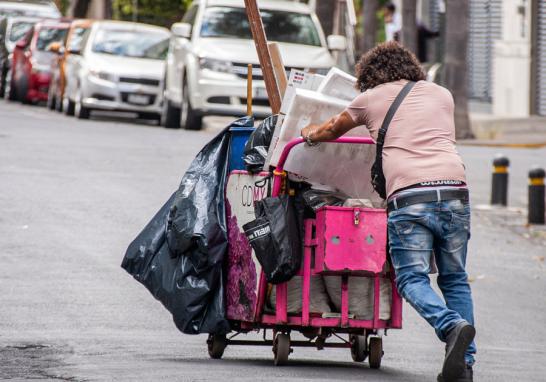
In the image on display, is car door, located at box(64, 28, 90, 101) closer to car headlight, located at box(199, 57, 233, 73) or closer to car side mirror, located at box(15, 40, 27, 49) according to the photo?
car headlight, located at box(199, 57, 233, 73)

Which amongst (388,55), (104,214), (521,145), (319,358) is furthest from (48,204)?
(521,145)

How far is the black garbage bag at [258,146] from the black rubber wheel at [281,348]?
2.83 ft

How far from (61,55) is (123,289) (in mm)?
16718

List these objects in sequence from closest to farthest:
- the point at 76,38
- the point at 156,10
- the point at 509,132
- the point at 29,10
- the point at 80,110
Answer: the point at 80,110
the point at 76,38
the point at 509,132
the point at 29,10
the point at 156,10

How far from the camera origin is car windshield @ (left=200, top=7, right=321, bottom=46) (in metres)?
23.2

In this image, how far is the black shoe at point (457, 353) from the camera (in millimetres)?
7098

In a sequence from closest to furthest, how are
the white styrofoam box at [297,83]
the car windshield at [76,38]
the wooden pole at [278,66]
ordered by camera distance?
the white styrofoam box at [297,83] → the wooden pole at [278,66] → the car windshield at [76,38]

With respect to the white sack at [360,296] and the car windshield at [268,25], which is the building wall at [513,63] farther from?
the white sack at [360,296]

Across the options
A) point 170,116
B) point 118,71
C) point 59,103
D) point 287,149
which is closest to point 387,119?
point 287,149

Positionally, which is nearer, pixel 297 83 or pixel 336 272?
pixel 336 272

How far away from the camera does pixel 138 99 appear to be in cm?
2495

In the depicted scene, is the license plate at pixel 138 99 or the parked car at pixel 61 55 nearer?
the license plate at pixel 138 99

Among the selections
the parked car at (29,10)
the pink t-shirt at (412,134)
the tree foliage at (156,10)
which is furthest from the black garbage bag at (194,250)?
the tree foliage at (156,10)

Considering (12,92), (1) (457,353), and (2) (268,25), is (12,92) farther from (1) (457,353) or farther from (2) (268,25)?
(1) (457,353)
